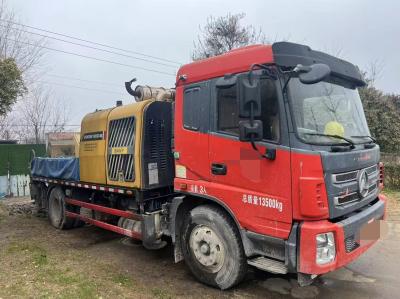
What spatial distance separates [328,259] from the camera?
3918 mm

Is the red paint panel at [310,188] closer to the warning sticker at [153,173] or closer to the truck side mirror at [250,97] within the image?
the truck side mirror at [250,97]

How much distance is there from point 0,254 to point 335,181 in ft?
17.9

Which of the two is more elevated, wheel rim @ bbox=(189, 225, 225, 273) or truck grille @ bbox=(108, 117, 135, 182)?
truck grille @ bbox=(108, 117, 135, 182)

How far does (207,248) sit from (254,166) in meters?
1.25

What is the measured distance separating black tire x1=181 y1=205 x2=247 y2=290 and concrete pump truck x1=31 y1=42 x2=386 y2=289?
0.01 meters

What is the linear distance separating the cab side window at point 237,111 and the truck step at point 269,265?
51.7 inches

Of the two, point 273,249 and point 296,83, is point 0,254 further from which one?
point 296,83

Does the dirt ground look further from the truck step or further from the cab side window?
the cab side window

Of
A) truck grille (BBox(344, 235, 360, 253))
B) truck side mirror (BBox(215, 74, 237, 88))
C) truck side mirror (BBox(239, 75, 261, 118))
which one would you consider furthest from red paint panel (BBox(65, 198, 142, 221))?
truck grille (BBox(344, 235, 360, 253))

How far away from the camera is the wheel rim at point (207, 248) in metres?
4.81

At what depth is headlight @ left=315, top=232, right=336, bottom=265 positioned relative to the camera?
388cm

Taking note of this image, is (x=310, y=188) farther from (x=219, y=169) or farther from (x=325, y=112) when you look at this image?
(x=219, y=169)

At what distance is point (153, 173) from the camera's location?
6031mm

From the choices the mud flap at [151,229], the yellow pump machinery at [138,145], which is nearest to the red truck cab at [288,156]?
the mud flap at [151,229]
